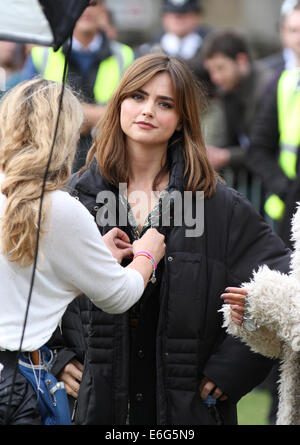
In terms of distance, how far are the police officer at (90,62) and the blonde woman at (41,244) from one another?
2706 millimetres

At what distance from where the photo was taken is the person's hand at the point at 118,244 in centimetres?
360

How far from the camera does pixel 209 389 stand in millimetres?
3768

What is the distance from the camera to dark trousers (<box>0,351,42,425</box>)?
122 inches

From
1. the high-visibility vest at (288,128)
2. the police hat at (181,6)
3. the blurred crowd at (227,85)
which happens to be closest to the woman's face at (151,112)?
the blurred crowd at (227,85)

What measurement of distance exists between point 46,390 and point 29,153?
839 mm

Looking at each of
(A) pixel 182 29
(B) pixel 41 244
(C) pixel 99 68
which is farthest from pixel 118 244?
(A) pixel 182 29

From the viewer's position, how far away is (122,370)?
369cm

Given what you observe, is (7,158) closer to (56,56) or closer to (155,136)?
(155,136)

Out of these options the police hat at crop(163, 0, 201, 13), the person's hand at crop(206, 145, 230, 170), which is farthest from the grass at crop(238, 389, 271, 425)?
the police hat at crop(163, 0, 201, 13)

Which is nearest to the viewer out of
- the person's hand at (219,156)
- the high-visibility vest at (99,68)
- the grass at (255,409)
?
the grass at (255,409)

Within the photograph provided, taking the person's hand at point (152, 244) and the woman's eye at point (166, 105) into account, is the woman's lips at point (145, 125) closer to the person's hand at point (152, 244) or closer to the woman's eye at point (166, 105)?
the woman's eye at point (166, 105)

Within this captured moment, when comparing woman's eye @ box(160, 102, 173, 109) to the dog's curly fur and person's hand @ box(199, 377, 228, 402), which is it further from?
Result: person's hand @ box(199, 377, 228, 402)

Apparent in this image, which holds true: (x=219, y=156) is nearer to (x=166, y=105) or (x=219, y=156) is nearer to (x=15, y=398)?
(x=166, y=105)

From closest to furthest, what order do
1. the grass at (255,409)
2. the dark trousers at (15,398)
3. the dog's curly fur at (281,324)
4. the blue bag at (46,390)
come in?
the dark trousers at (15,398)
the blue bag at (46,390)
the dog's curly fur at (281,324)
the grass at (255,409)
